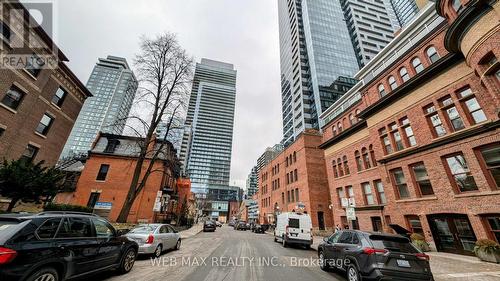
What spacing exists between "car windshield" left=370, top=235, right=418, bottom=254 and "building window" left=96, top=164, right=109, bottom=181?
26.9m

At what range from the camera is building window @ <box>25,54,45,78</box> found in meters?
16.3

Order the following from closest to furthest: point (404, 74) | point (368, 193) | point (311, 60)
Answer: point (404, 74) → point (368, 193) → point (311, 60)

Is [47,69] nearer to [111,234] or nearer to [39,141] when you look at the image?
[39,141]

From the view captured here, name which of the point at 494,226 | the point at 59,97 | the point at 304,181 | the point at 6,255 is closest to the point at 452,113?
the point at 494,226

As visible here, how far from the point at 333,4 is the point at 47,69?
11142 cm

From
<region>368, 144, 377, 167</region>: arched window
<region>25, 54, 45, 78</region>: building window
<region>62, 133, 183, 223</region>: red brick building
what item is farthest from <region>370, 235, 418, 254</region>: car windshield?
<region>25, 54, 45, 78</region>: building window

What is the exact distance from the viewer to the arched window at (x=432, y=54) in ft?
47.3

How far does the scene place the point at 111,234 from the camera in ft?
20.8

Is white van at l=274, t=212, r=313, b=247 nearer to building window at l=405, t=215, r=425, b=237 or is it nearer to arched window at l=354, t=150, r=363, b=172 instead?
building window at l=405, t=215, r=425, b=237

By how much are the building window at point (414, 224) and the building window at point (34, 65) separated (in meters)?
31.5

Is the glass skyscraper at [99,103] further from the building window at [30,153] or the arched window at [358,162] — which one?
the arched window at [358,162]

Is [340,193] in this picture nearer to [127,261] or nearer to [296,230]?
[296,230]

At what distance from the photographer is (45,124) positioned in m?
18.8

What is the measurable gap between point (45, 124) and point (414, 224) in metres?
31.7
